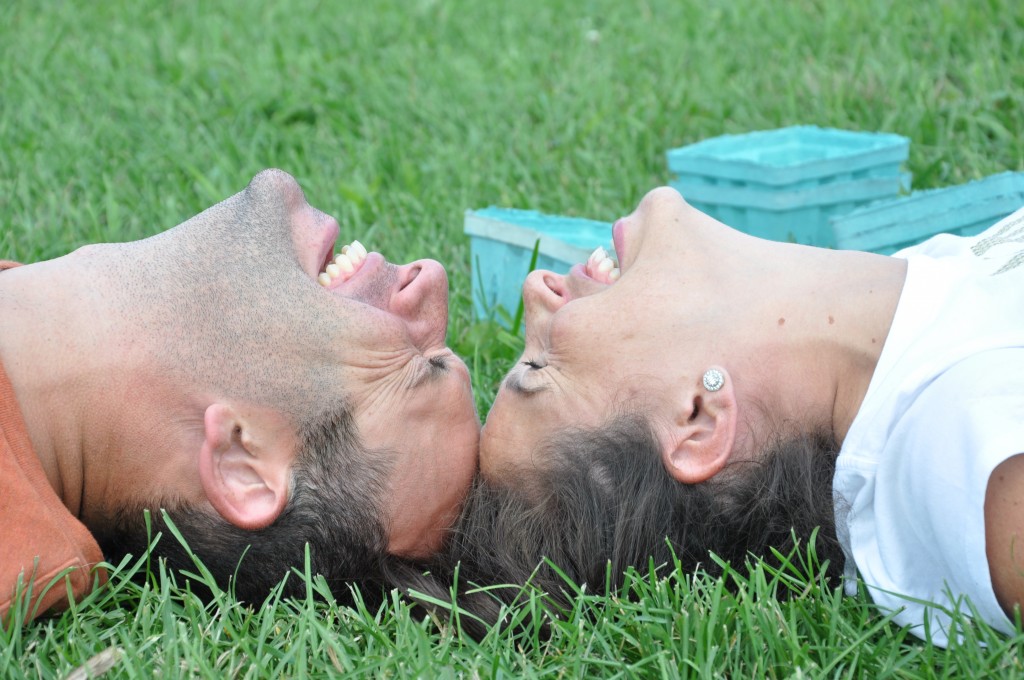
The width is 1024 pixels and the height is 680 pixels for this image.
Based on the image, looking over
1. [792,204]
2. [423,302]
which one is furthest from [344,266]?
[792,204]

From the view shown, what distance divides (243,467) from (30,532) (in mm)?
447

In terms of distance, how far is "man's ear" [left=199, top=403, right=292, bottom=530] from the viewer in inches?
91.9

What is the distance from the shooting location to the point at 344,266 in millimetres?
2701

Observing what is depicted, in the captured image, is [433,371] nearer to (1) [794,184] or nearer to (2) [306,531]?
(2) [306,531]

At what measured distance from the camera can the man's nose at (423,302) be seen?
8.78 feet

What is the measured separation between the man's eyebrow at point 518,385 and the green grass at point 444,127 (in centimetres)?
51

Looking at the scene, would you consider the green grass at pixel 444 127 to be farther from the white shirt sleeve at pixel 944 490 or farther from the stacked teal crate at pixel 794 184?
the stacked teal crate at pixel 794 184

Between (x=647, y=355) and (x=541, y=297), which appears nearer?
(x=647, y=355)

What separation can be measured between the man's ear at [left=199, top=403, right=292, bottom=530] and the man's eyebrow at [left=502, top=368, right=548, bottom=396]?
54cm

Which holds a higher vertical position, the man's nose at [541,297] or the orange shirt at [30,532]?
the man's nose at [541,297]

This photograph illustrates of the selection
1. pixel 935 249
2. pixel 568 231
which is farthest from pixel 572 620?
pixel 568 231

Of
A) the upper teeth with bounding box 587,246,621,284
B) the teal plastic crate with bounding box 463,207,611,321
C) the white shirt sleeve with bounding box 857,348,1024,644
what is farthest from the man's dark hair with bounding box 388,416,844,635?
the teal plastic crate with bounding box 463,207,611,321

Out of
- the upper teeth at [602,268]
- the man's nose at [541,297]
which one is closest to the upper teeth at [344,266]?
the man's nose at [541,297]

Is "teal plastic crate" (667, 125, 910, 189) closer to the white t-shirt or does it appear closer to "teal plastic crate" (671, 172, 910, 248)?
"teal plastic crate" (671, 172, 910, 248)
